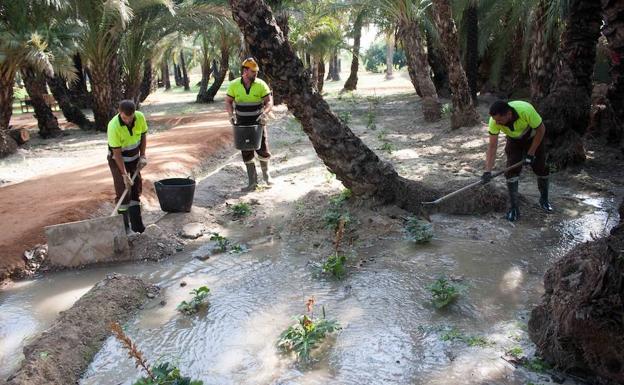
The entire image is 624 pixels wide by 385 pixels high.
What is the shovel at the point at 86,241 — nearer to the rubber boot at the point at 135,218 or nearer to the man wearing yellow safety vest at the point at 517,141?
the rubber boot at the point at 135,218

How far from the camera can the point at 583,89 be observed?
28.1 ft

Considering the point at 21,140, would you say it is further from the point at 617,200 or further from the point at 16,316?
the point at 617,200

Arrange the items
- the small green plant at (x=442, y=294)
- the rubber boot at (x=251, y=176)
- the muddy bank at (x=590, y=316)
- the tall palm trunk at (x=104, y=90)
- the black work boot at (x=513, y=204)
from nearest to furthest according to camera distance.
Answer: the muddy bank at (x=590, y=316), the small green plant at (x=442, y=294), the black work boot at (x=513, y=204), the rubber boot at (x=251, y=176), the tall palm trunk at (x=104, y=90)

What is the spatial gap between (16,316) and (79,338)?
1.06m

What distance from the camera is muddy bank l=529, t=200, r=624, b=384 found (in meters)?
3.01

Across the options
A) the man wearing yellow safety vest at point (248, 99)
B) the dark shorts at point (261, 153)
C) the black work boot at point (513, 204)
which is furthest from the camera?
the dark shorts at point (261, 153)

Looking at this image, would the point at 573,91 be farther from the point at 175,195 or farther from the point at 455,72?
the point at 175,195

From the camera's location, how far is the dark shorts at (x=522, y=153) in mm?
6316

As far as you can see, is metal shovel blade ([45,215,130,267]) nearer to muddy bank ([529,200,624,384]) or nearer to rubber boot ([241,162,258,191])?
rubber boot ([241,162,258,191])

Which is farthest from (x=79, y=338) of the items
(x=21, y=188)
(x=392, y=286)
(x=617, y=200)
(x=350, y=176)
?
(x=617, y=200)

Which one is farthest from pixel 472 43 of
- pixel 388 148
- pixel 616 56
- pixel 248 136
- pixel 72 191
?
pixel 72 191

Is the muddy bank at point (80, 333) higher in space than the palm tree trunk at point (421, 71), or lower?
lower

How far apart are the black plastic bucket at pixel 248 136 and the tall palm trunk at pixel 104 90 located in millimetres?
8585

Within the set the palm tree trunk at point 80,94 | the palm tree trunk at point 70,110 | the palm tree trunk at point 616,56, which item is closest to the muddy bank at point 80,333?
the palm tree trunk at point 616,56
